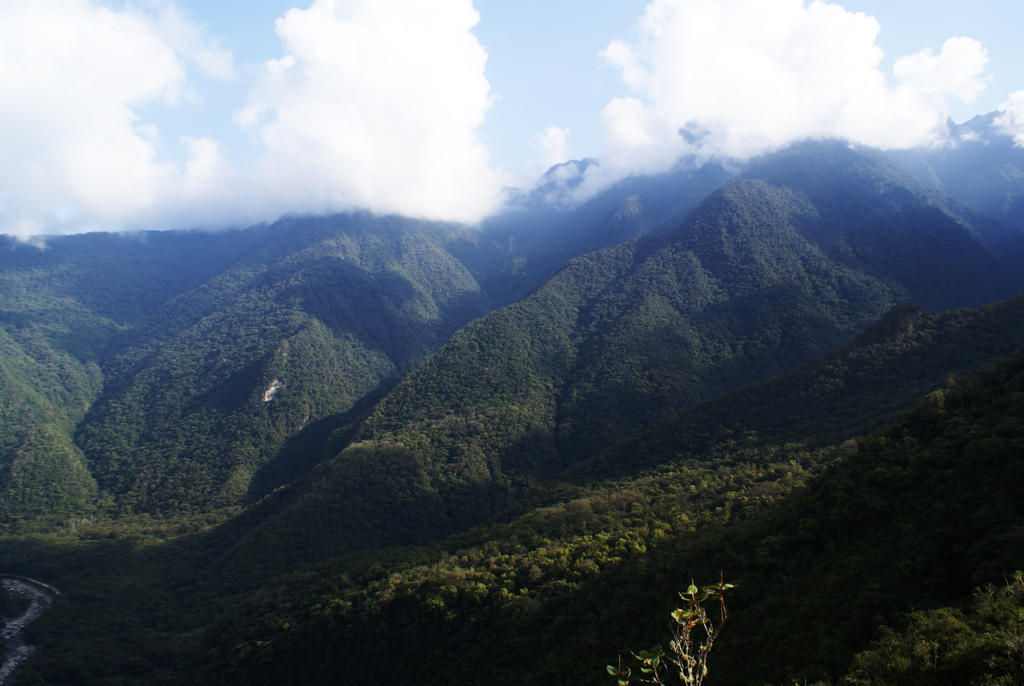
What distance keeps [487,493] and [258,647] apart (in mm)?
48772

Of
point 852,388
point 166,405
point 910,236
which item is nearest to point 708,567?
point 852,388

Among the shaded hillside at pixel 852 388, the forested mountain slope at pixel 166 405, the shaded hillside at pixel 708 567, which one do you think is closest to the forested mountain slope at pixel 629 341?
the shaded hillside at pixel 708 567

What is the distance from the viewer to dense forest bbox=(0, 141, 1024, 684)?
3184 centimetres

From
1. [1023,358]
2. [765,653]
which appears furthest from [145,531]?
[1023,358]

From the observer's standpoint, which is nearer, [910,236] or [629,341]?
[629,341]

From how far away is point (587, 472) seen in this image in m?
78.9

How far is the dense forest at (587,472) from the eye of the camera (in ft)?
104

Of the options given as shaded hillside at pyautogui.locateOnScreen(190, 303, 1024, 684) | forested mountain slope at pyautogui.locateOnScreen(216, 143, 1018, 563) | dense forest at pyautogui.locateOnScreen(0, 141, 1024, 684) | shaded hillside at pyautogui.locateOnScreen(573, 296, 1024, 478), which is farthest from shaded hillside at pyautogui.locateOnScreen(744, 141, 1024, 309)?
shaded hillside at pyautogui.locateOnScreen(190, 303, 1024, 684)

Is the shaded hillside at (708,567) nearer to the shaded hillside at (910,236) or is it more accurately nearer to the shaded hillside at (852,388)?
the shaded hillside at (852,388)

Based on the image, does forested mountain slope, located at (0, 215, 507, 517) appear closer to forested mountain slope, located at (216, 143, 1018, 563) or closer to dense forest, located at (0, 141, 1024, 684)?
dense forest, located at (0, 141, 1024, 684)

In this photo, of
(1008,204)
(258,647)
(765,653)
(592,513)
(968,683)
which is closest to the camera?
(968,683)

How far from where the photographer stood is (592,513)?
60031 mm

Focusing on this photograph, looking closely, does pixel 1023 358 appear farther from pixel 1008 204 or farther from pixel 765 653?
pixel 1008 204

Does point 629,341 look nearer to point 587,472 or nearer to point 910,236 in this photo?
point 587,472
